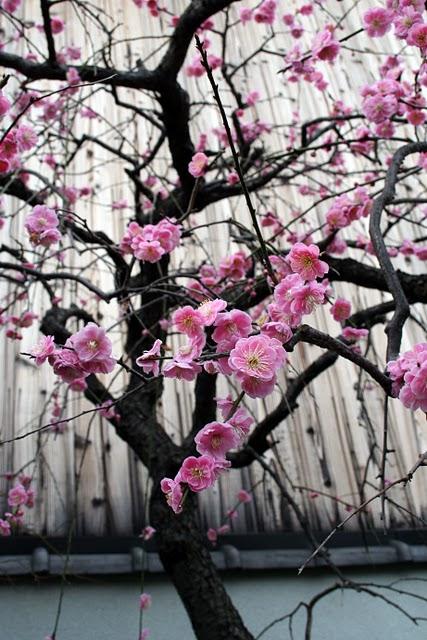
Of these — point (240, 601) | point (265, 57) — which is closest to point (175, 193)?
point (240, 601)

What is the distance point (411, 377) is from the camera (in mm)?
907

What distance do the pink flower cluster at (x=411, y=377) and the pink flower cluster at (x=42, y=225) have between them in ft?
2.89

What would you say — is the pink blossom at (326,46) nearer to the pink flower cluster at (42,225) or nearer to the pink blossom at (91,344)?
the pink flower cluster at (42,225)

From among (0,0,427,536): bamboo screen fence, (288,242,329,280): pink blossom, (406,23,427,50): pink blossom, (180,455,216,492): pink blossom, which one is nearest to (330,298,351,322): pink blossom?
(0,0,427,536): bamboo screen fence

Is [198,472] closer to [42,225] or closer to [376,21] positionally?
[42,225]

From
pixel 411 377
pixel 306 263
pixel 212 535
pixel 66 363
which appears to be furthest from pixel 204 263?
pixel 411 377

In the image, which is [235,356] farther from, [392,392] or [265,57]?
[265,57]

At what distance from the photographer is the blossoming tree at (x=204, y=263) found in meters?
1.02

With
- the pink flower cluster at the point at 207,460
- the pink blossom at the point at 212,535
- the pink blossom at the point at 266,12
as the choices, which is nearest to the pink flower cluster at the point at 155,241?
the pink flower cluster at the point at 207,460

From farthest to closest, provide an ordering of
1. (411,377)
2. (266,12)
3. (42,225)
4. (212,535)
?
(266,12), (212,535), (42,225), (411,377)

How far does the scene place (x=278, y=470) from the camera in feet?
8.39

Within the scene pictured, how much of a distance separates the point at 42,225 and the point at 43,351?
56 centimetres

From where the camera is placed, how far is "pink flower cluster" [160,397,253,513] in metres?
0.98

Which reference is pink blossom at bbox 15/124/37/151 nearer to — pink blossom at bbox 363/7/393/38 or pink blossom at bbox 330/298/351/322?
pink blossom at bbox 330/298/351/322
